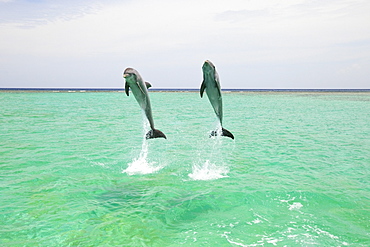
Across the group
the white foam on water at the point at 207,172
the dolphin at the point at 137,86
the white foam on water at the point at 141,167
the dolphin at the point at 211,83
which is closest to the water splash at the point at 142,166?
the white foam on water at the point at 141,167

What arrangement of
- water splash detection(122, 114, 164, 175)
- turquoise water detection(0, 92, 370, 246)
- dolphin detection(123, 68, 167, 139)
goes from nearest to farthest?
turquoise water detection(0, 92, 370, 246)
dolphin detection(123, 68, 167, 139)
water splash detection(122, 114, 164, 175)

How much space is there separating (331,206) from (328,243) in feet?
6.97

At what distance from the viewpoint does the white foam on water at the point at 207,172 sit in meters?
10.8

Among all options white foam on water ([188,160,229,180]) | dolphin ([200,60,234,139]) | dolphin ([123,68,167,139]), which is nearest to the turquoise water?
white foam on water ([188,160,229,180])

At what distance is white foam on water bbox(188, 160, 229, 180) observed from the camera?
10.8 meters

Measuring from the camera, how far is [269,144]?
16594 millimetres

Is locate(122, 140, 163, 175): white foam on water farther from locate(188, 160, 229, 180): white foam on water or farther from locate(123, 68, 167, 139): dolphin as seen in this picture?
locate(123, 68, 167, 139): dolphin

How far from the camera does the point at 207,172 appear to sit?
445 inches

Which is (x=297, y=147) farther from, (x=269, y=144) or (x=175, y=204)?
(x=175, y=204)

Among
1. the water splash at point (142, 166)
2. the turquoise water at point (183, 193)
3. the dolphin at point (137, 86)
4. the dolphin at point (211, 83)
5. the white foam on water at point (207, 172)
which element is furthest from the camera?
the water splash at point (142, 166)

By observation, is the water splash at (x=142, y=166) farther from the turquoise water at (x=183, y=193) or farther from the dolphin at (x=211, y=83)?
the dolphin at (x=211, y=83)

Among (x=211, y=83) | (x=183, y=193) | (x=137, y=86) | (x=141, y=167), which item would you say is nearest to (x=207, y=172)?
(x=183, y=193)

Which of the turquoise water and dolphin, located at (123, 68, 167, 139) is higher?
dolphin, located at (123, 68, 167, 139)

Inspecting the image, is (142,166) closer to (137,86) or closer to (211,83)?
(137,86)
